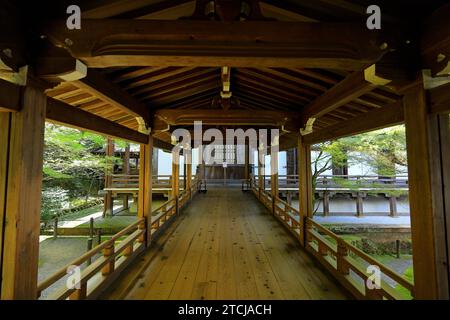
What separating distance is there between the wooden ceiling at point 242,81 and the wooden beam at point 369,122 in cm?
12

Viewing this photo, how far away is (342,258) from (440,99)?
197cm

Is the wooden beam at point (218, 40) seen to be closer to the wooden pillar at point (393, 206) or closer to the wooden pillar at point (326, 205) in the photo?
the wooden pillar at point (326, 205)

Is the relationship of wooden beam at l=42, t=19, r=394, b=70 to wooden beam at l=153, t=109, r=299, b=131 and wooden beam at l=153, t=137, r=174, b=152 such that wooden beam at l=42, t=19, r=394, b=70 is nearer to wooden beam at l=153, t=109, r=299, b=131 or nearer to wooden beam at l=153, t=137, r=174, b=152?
wooden beam at l=153, t=109, r=299, b=131

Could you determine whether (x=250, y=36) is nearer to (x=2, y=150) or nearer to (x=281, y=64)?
(x=281, y=64)

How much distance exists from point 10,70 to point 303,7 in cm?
197

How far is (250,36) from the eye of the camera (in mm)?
1415

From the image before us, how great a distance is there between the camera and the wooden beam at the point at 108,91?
6.42 ft

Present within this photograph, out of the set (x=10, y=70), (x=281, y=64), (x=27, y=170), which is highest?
(x=281, y=64)

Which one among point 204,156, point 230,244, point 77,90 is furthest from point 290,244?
point 204,156

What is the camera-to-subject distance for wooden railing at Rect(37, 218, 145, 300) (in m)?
1.86

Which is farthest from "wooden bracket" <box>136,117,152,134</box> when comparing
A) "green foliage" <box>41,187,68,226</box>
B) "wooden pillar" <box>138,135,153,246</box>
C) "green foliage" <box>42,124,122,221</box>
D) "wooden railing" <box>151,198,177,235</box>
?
"green foliage" <box>41,187,68,226</box>

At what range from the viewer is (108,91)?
7.50ft

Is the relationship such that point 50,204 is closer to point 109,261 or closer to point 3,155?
point 109,261

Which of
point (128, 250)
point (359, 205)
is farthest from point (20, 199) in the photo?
point (359, 205)
